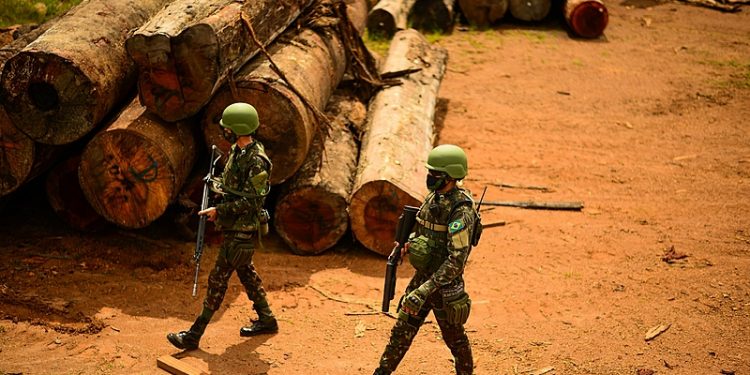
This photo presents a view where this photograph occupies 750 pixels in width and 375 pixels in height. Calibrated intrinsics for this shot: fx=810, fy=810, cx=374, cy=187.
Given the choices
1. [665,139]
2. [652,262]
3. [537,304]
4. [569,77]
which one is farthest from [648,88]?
[537,304]

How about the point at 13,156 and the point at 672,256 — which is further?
the point at 672,256

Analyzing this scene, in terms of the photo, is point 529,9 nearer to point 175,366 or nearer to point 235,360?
point 235,360

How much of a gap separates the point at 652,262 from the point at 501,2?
9848 mm

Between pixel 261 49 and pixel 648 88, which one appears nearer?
pixel 261 49

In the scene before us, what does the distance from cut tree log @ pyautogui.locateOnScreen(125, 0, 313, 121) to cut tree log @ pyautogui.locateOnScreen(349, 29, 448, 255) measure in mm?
1910

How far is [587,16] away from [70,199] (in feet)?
40.1

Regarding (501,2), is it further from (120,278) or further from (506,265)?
(120,278)

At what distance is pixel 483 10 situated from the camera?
17.9 meters

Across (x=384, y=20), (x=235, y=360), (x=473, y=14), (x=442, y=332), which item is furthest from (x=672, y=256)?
(x=473, y=14)

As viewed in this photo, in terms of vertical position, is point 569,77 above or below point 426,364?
above

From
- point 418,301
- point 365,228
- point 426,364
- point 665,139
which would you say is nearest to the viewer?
point 418,301

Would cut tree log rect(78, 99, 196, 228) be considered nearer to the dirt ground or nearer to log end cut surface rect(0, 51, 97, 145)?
log end cut surface rect(0, 51, 97, 145)

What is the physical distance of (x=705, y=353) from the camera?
7.52m

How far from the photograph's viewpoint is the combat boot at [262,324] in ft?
24.7
